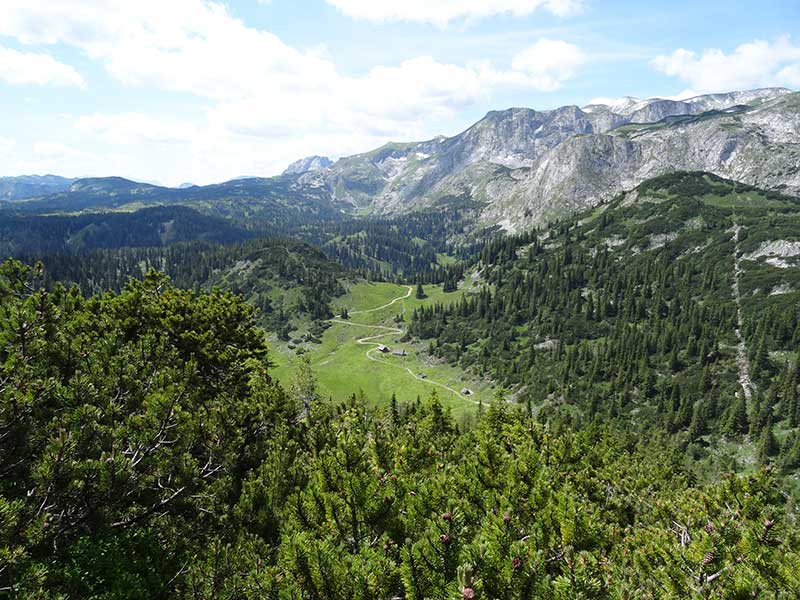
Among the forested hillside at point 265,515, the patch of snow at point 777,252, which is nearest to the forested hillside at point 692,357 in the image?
the patch of snow at point 777,252

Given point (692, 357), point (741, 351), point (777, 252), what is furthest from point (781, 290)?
point (692, 357)

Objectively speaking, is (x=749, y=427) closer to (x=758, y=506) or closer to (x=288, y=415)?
(x=758, y=506)

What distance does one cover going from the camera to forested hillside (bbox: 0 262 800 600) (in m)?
8.90

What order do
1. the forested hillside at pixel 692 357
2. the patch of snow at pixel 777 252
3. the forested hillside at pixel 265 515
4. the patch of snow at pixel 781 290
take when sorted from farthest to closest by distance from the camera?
the patch of snow at pixel 777 252
the patch of snow at pixel 781 290
the forested hillside at pixel 692 357
the forested hillside at pixel 265 515

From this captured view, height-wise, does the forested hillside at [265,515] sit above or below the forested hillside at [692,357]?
above

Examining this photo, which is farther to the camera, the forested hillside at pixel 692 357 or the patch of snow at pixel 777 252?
the patch of snow at pixel 777 252

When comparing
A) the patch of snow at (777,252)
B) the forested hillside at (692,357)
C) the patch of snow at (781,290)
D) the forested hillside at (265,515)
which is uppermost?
the forested hillside at (265,515)

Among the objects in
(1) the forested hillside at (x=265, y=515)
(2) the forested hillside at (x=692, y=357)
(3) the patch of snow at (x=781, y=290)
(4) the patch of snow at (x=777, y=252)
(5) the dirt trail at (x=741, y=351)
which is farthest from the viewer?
(4) the patch of snow at (x=777, y=252)

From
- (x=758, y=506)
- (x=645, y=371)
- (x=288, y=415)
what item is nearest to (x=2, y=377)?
(x=288, y=415)

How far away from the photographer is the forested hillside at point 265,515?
8.90m

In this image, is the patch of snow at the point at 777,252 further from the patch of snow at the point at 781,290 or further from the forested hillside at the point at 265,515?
the forested hillside at the point at 265,515

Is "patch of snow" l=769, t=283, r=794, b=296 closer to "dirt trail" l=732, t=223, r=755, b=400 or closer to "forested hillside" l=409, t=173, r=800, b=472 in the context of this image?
"forested hillside" l=409, t=173, r=800, b=472

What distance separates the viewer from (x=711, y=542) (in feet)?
41.7

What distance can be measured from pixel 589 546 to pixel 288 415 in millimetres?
18797
